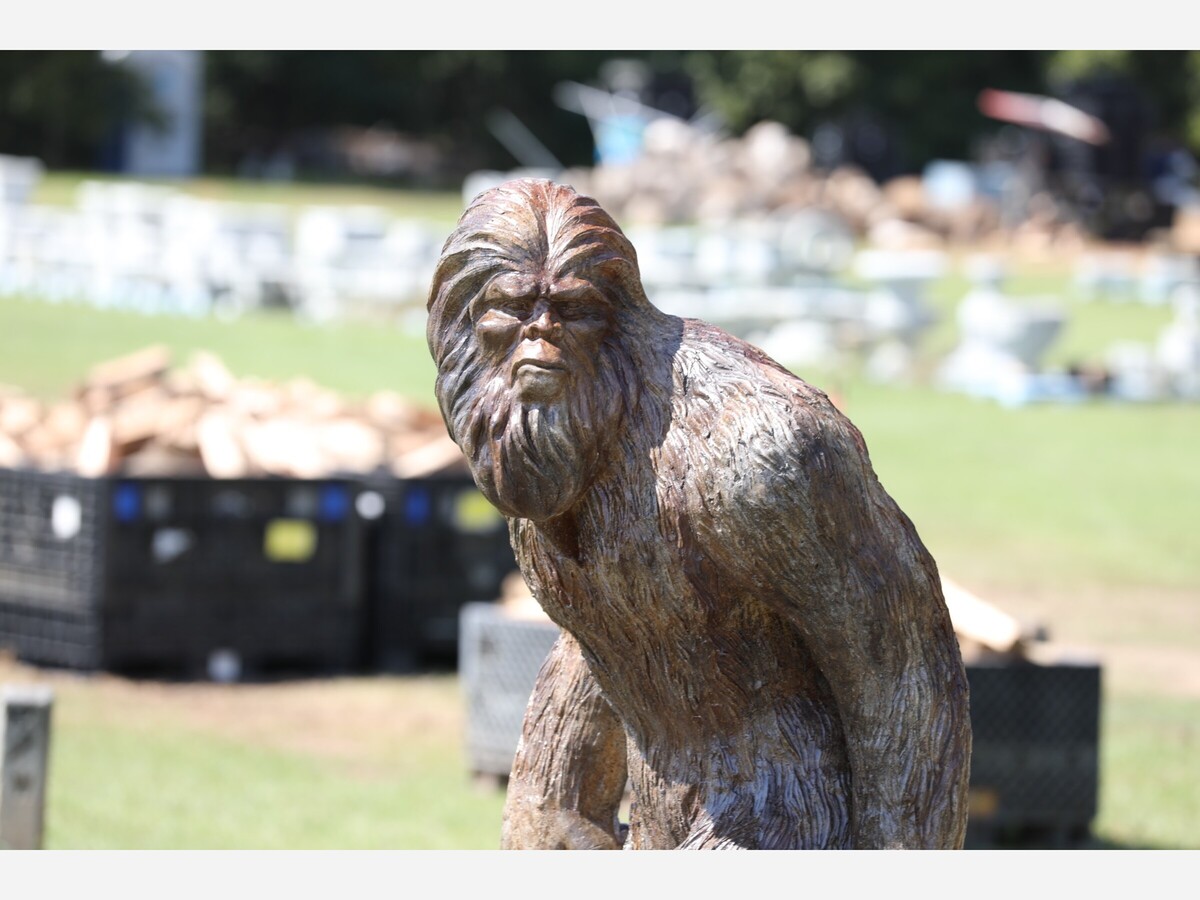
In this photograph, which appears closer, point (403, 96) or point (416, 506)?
point (416, 506)

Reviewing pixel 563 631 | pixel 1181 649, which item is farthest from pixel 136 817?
pixel 1181 649

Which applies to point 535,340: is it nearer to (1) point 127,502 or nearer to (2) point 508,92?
(1) point 127,502

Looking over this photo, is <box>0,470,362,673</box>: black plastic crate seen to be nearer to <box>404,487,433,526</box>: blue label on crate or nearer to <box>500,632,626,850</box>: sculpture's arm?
<box>404,487,433,526</box>: blue label on crate

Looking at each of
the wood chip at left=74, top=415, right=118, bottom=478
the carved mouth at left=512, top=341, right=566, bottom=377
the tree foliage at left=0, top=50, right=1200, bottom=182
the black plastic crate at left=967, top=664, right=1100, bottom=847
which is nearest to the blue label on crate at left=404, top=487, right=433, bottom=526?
the wood chip at left=74, top=415, right=118, bottom=478

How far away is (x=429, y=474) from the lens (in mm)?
9398

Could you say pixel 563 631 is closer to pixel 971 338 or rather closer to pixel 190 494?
pixel 190 494

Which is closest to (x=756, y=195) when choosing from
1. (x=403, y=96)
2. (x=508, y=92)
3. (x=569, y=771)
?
(x=508, y=92)

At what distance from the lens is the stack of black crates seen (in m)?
8.95

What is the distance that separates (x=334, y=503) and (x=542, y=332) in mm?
6910

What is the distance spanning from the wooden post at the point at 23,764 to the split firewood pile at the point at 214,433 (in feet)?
11.3

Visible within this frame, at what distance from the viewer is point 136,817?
6938 millimetres

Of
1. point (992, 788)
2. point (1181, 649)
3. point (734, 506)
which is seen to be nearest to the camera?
point (734, 506)

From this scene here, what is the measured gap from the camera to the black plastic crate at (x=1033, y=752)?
6.70 metres

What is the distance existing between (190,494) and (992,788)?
4.19 m
